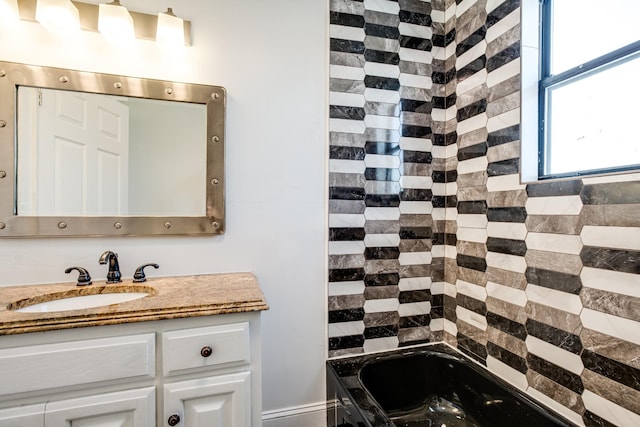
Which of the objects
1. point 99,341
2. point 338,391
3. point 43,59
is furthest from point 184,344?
point 43,59

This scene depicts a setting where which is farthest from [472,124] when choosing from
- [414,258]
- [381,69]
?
[414,258]

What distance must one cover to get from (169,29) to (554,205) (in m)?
1.74

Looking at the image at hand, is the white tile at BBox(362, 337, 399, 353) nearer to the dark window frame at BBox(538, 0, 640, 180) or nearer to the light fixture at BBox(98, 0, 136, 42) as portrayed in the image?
the dark window frame at BBox(538, 0, 640, 180)

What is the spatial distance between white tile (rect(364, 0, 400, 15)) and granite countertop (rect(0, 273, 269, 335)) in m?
1.55

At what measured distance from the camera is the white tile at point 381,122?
1.68 m

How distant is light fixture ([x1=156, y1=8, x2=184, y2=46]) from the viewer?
4.42 feet

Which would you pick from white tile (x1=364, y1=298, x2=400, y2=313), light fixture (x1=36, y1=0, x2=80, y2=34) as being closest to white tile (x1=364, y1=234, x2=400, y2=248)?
white tile (x1=364, y1=298, x2=400, y2=313)

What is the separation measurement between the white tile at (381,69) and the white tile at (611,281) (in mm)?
1263

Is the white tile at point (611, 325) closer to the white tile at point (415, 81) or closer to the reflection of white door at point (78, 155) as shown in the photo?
the white tile at point (415, 81)

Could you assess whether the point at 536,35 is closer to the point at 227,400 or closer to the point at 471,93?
the point at 471,93

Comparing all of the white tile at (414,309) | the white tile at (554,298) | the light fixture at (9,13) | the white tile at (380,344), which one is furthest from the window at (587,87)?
the light fixture at (9,13)

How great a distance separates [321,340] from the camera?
5.40 ft

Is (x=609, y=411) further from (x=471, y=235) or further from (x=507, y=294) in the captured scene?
(x=471, y=235)

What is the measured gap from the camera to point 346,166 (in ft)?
5.41
